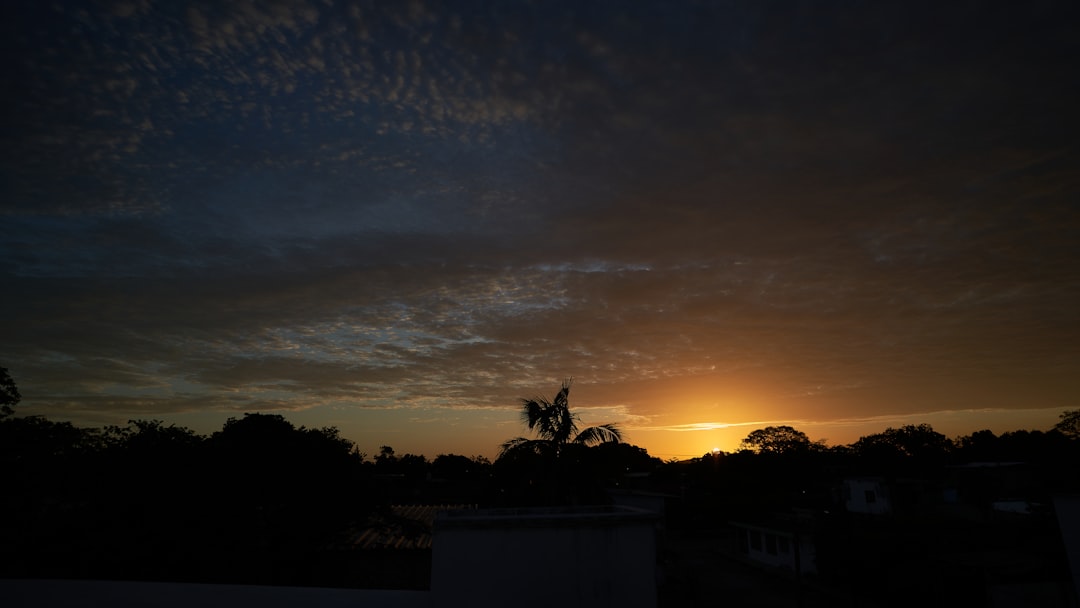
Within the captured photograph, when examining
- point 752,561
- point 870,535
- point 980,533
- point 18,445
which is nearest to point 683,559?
point 752,561

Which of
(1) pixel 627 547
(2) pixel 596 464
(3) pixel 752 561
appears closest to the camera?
(1) pixel 627 547

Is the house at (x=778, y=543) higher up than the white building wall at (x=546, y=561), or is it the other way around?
the white building wall at (x=546, y=561)

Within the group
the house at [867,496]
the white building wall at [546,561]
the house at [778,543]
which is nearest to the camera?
the white building wall at [546,561]

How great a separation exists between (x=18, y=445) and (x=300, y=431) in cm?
1007

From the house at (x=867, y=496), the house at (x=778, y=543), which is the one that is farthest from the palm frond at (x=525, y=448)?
the house at (x=867, y=496)

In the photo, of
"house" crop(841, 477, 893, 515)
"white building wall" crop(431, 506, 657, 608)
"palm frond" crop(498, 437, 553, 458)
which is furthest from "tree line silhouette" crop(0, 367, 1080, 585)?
"house" crop(841, 477, 893, 515)

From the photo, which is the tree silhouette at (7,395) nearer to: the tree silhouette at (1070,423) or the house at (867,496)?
the house at (867,496)

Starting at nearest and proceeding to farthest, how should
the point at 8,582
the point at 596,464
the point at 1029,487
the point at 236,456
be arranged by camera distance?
the point at 8,582 → the point at 596,464 → the point at 236,456 → the point at 1029,487

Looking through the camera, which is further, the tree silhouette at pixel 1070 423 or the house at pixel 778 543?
the tree silhouette at pixel 1070 423

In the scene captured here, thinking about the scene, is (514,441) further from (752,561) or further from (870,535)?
(752,561)

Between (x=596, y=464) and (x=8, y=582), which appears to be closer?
(x=8, y=582)

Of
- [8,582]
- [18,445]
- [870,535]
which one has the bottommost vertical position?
[870,535]

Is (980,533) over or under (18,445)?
under

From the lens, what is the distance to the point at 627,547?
8672mm
